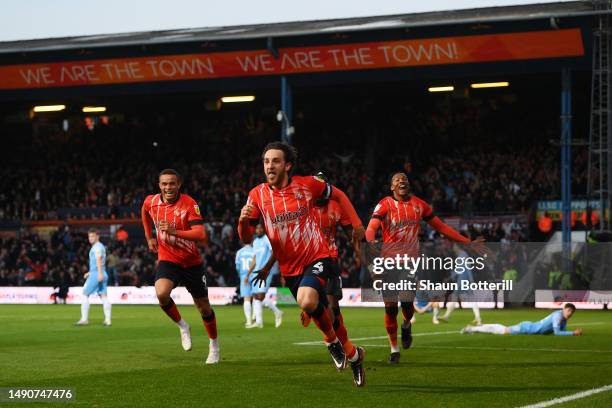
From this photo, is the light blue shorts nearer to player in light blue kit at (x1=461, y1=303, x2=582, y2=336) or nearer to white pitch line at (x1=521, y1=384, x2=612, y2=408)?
player in light blue kit at (x1=461, y1=303, x2=582, y2=336)

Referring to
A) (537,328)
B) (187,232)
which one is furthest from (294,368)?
(537,328)

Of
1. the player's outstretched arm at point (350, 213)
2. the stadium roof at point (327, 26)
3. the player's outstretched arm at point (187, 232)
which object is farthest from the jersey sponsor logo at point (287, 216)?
the stadium roof at point (327, 26)

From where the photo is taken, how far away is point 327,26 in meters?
45.3

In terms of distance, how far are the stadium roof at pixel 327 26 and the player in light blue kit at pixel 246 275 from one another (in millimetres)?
16038

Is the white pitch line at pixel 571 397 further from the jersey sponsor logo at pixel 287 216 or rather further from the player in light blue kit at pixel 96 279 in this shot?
the player in light blue kit at pixel 96 279

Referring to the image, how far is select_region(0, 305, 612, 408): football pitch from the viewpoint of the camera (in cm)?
1133

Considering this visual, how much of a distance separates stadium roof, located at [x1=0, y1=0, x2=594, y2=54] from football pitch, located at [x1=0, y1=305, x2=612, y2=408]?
18.8m

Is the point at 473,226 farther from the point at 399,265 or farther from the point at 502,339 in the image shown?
the point at 399,265

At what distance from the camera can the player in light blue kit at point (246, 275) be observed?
87.2 feet

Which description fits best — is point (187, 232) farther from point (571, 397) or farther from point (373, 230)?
point (571, 397)

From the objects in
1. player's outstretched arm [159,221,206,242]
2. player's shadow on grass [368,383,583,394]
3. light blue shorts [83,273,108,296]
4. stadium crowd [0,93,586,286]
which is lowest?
player's shadow on grass [368,383,583,394]

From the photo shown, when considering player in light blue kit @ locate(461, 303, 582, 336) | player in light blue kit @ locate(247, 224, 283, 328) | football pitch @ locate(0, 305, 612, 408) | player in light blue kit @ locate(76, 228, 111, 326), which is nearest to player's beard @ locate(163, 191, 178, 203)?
football pitch @ locate(0, 305, 612, 408)

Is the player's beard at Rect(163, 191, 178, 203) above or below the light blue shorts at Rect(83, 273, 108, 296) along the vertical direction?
above

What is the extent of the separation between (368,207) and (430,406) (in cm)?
3797
